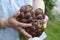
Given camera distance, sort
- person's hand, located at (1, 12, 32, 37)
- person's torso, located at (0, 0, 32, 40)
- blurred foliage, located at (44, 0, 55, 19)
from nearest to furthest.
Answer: person's hand, located at (1, 12, 32, 37)
person's torso, located at (0, 0, 32, 40)
blurred foliage, located at (44, 0, 55, 19)

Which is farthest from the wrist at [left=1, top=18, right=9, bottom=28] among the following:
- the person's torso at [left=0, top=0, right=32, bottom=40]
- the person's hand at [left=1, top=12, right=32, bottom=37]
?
the person's torso at [left=0, top=0, right=32, bottom=40]

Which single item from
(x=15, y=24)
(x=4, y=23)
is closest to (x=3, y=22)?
(x=4, y=23)

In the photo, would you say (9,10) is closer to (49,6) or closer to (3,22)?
(3,22)

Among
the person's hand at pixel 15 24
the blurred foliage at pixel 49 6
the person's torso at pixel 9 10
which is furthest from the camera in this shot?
the blurred foliage at pixel 49 6

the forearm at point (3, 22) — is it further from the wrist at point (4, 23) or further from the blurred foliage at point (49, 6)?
the blurred foliage at point (49, 6)

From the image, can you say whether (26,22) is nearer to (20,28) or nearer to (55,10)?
(20,28)

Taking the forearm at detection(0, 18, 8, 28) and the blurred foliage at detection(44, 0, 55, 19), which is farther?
the blurred foliage at detection(44, 0, 55, 19)

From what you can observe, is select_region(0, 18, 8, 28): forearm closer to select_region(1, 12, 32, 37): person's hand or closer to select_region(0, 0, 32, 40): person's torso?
select_region(1, 12, 32, 37): person's hand

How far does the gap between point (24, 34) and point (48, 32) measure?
3985 mm

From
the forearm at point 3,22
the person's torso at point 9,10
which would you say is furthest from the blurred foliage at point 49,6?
the forearm at point 3,22

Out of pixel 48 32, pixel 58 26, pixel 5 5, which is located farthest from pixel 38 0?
pixel 58 26

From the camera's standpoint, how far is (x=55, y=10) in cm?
738

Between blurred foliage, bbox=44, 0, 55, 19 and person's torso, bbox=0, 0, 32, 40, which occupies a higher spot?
person's torso, bbox=0, 0, 32, 40

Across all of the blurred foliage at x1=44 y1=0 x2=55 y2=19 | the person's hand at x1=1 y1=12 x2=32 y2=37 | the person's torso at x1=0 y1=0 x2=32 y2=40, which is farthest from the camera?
the blurred foliage at x1=44 y1=0 x2=55 y2=19
